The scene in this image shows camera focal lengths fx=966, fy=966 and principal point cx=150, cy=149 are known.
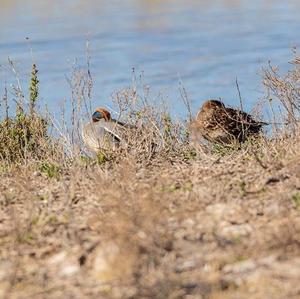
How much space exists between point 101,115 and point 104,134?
4.08 ft

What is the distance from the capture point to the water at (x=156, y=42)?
17.0 metres

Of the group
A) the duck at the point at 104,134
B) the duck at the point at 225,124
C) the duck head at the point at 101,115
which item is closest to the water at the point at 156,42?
the duck at the point at 225,124

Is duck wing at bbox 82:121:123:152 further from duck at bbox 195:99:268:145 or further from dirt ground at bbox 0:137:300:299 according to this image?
dirt ground at bbox 0:137:300:299

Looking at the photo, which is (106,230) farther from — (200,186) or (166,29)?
(166,29)

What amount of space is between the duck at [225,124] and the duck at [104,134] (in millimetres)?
854

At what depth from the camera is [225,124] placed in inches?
399

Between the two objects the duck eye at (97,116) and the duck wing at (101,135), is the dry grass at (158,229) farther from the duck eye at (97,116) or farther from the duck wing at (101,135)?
the duck eye at (97,116)

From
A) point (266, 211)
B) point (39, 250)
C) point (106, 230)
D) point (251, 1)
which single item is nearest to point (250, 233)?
point (266, 211)

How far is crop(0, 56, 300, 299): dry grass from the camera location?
4641 mm

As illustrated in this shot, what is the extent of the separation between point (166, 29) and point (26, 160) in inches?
646

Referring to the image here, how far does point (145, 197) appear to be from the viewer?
17.7 feet

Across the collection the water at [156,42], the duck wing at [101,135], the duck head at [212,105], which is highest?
the water at [156,42]

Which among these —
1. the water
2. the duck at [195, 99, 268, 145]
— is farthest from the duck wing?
the water

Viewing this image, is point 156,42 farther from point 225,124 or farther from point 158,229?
point 158,229
